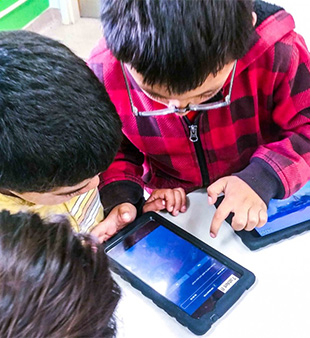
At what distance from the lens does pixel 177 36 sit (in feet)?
1.42

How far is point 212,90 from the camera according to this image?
54cm

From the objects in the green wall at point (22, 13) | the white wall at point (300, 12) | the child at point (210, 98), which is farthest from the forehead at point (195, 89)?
the green wall at point (22, 13)

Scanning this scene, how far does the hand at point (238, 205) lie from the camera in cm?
58

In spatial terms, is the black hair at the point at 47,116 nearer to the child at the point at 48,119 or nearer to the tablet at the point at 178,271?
the child at the point at 48,119

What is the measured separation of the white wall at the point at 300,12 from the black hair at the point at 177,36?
68 cm

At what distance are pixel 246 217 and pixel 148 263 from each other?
0.47ft

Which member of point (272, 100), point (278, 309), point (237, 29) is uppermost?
point (237, 29)

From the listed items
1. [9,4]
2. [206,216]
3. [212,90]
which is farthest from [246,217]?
[9,4]

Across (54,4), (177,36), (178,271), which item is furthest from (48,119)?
(54,4)

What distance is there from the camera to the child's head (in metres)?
0.29

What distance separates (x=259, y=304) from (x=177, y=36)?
32 centimetres

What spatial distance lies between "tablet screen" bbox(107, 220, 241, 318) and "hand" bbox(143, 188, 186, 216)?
0.05 meters

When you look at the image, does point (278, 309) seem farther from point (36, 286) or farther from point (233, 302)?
point (36, 286)

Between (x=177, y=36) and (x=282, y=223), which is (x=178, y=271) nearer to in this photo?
(x=282, y=223)
